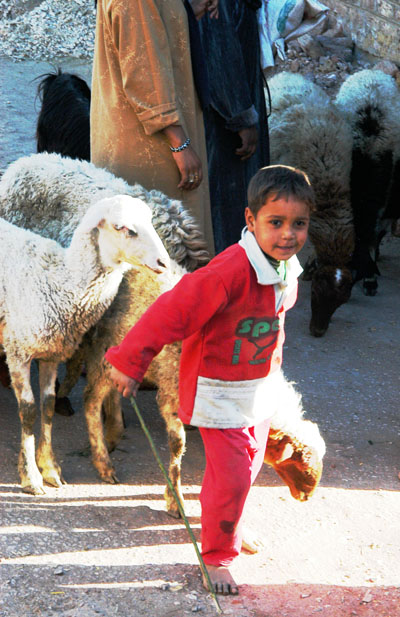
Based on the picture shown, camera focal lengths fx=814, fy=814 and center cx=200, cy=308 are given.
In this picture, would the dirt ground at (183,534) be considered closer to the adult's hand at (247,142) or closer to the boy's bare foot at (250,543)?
the boy's bare foot at (250,543)

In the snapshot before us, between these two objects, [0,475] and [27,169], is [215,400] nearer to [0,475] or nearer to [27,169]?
[0,475]

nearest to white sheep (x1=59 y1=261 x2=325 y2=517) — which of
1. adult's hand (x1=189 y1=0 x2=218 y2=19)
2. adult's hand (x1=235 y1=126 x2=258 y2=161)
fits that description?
adult's hand (x1=235 y1=126 x2=258 y2=161)

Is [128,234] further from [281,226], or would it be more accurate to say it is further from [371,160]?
[371,160]

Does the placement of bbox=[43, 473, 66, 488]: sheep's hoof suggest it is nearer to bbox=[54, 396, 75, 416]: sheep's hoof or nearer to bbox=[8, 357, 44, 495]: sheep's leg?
bbox=[8, 357, 44, 495]: sheep's leg

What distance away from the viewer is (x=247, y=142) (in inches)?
181

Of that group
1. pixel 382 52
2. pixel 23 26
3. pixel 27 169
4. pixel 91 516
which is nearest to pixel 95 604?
pixel 91 516

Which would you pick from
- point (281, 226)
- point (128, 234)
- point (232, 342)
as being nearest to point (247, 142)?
point (128, 234)

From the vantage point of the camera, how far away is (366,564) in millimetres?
3365

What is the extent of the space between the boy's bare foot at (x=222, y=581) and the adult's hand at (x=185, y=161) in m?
1.82

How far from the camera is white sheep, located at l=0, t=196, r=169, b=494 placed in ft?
11.5

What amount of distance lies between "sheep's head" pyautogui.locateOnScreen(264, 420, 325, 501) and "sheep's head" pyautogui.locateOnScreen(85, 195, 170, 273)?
0.89 m

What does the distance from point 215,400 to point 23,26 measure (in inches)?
446

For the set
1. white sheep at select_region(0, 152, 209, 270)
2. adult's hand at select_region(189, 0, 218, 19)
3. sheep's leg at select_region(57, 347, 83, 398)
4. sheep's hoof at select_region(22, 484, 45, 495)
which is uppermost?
adult's hand at select_region(189, 0, 218, 19)

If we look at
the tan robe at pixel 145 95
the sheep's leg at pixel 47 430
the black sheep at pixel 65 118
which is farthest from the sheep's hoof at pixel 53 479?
the black sheep at pixel 65 118
